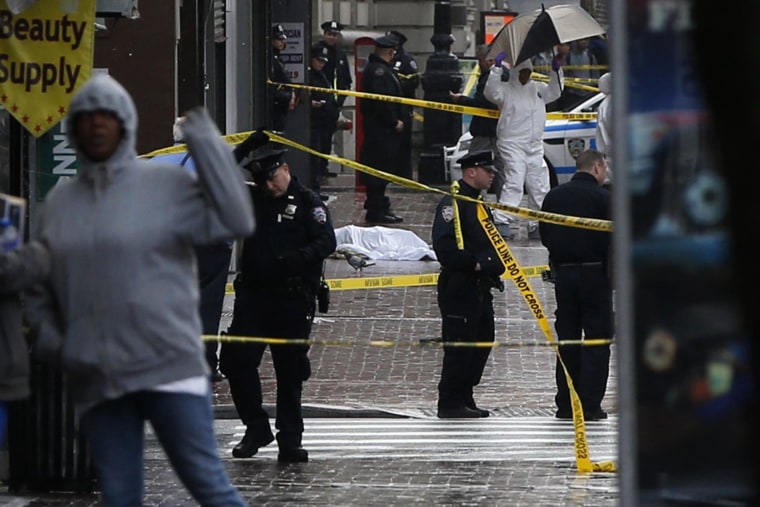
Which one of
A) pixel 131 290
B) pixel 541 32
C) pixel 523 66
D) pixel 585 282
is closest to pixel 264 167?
pixel 585 282

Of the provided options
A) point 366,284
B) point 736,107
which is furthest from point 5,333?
point 366,284

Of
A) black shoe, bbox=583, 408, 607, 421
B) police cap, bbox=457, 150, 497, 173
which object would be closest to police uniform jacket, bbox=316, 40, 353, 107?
police cap, bbox=457, 150, 497, 173

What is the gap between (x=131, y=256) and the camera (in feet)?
16.8

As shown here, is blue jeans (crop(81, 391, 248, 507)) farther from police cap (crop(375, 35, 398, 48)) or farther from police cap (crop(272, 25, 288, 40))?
police cap (crop(375, 35, 398, 48))

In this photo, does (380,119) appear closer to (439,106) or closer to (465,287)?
(439,106)

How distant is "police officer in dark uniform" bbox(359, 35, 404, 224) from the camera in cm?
2048

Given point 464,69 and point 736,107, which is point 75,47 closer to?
point 736,107

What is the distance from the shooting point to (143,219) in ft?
16.9

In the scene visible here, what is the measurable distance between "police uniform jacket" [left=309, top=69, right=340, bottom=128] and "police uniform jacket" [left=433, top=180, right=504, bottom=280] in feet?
39.5

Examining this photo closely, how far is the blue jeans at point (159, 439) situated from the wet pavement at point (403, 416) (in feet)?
8.28

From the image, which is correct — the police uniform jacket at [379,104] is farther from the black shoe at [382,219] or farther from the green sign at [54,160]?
the green sign at [54,160]

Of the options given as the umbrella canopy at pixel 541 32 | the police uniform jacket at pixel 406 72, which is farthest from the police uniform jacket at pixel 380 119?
the umbrella canopy at pixel 541 32

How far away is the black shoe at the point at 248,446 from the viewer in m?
9.25

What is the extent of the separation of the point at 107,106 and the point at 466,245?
5873 mm
